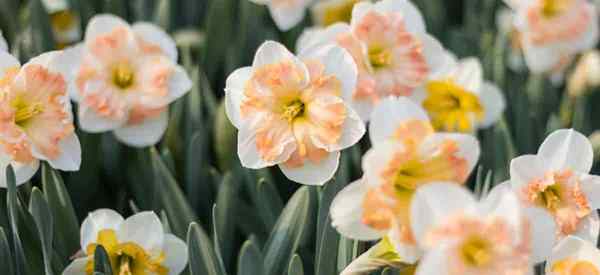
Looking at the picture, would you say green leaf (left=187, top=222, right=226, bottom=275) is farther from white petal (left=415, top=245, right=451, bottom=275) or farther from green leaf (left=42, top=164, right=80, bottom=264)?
white petal (left=415, top=245, right=451, bottom=275)

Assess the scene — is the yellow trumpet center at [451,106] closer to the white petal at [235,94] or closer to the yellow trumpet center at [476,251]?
the white petal at [235,94]

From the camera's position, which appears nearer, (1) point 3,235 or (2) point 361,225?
(2) point 361,225

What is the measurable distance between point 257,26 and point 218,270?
0.71 meters

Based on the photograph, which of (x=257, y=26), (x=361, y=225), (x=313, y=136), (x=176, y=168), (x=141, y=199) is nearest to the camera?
(x=361, y=225)

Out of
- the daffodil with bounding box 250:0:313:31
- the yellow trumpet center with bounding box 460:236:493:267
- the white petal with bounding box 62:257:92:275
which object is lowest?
the white petal with bounding box 62:257:92:275

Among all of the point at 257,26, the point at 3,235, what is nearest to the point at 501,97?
the point at 257,26

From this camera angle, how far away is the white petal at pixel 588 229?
3.70ft

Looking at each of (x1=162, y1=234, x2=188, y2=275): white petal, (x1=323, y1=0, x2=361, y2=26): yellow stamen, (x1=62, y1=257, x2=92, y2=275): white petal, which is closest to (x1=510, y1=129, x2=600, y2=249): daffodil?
(x1=162, y1=234, x2=188, y2=275): white petal

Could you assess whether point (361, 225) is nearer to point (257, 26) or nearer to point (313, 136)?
point (313, 136)

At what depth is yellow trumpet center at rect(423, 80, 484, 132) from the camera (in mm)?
1530

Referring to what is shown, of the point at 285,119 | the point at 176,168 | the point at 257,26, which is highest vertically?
the point at 285,119

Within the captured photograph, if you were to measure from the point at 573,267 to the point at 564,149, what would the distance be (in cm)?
14

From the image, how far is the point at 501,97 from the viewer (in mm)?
1653

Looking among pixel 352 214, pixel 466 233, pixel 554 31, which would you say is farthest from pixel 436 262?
pixel 554 31
